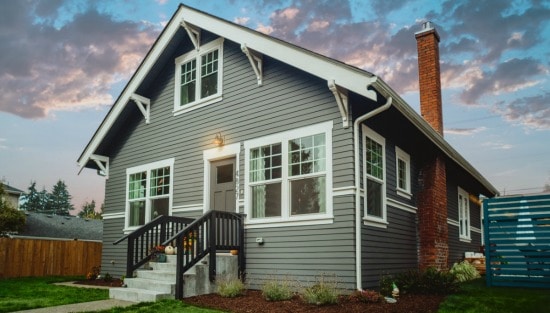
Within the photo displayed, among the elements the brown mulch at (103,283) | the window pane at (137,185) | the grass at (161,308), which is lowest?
the brown mulch at (103,283)

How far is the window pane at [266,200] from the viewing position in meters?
9.21

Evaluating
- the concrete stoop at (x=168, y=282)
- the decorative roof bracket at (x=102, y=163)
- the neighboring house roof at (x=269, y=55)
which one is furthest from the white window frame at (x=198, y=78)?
the concrete stoop at (x=168, y=282)

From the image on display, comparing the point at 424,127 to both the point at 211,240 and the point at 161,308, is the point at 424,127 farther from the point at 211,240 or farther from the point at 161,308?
the point at 161,308

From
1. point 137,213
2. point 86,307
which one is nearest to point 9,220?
point 137,213

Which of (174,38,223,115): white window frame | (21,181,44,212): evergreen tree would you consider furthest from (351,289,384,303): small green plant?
(21,181,44,212): evergreen tree

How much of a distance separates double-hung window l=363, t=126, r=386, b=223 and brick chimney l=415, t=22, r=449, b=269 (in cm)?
264

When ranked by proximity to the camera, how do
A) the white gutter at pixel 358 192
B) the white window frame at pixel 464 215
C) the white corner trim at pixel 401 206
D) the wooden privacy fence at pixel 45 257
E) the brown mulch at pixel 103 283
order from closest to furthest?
the white gutter at pixel 358 192
the white corner trim at pixel 401 206
the brown mulch at pixel 103 283
the wooden privacy fence at pixel 45 257
the white window frame at pixel 464 215

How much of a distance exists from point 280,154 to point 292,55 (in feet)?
6.51

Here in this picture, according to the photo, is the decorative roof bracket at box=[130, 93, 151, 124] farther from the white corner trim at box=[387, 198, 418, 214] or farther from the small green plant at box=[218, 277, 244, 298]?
the white corner trim at box=[387, 198, 418, 214]

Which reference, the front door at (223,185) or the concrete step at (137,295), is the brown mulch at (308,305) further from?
the front door at (223,185)

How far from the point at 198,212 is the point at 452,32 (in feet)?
31.0

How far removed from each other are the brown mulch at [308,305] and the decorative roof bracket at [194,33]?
6332 millimetres

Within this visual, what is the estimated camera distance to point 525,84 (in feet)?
54.5

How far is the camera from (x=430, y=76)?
44.8 feet
